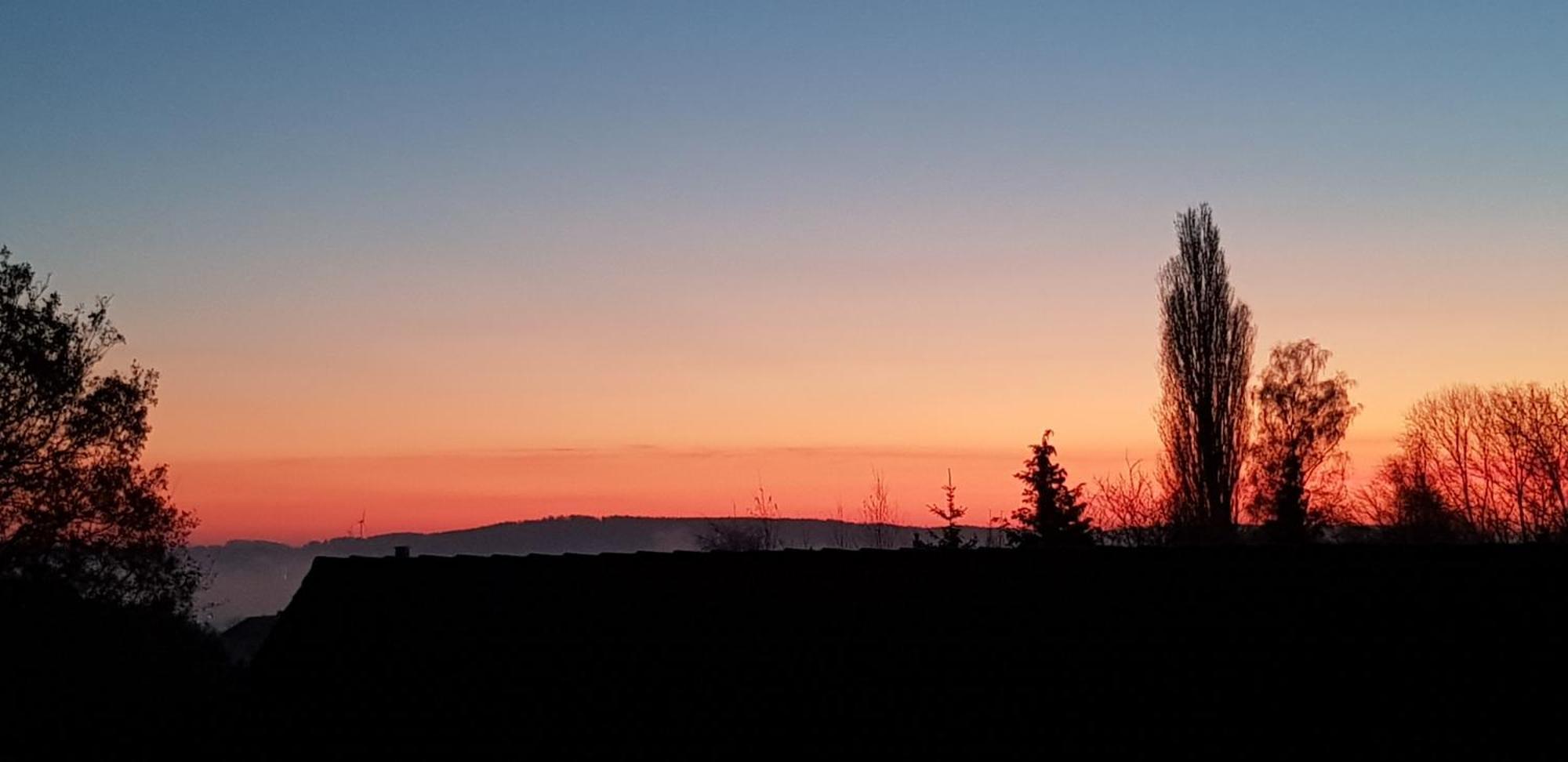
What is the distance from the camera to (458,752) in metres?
17.8

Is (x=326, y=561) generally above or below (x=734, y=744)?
above

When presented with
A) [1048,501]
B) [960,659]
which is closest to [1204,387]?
[1048,501]

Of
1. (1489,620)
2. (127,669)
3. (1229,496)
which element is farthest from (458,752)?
(1229,496)

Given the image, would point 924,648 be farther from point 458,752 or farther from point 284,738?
point 284,738

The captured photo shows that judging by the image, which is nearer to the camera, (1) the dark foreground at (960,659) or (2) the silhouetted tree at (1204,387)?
(1) the dark foreground at (960,659)

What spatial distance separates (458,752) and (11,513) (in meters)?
25.1

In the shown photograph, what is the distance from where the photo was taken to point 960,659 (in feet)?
54.1

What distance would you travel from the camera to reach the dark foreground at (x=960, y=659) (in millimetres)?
14891

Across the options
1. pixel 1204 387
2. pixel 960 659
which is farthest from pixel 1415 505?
pixel 960 659

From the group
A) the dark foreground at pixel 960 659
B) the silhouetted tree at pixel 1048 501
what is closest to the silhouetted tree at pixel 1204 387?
the silhouetted tree at pixel 1048 501

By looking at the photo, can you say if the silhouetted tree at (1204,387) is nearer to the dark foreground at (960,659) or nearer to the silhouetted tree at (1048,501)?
the silhouetted tree at (1048,501)

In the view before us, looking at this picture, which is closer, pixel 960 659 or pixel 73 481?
pixel 960 659

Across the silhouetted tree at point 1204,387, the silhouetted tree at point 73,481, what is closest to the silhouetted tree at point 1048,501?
the silhouetted tree at point 1204,387

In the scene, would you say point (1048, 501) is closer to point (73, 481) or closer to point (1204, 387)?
point (1204, 387)
